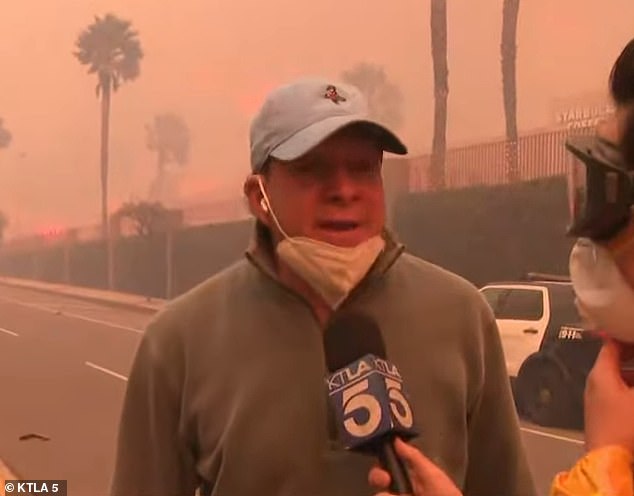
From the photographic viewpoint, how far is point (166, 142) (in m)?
5.25

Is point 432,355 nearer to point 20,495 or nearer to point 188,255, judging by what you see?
point 20,495

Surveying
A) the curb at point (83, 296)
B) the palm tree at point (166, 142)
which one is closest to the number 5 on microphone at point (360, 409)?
the curb at point (83, 296)

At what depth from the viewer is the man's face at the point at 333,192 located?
1192mm

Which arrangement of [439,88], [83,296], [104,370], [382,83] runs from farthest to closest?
[83,296] < [439,88] < [382,83] < [104,370]

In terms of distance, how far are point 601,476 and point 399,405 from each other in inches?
9.5

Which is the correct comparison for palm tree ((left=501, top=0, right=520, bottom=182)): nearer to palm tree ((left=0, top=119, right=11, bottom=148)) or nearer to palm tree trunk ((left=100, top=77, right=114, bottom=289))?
palm tree trunk ((left=100, top=77, right=114, bottom=289))

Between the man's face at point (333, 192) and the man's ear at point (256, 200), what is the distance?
0.02m

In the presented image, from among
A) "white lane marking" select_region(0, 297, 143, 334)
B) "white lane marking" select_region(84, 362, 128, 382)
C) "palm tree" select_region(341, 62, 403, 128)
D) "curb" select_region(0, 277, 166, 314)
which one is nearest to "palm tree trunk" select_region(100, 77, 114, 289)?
"curb" select_region(0, 277, 166, 314)

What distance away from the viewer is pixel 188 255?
5312mm

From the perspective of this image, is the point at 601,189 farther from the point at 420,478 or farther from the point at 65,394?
the point at 65,394

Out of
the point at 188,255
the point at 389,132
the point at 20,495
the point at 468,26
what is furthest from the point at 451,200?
the point at 389,132

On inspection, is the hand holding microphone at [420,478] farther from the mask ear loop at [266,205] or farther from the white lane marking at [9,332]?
the white lane marking at [9,332]

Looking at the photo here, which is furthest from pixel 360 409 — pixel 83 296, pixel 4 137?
pixel 83 296

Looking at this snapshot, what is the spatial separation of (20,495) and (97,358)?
1576 mm
